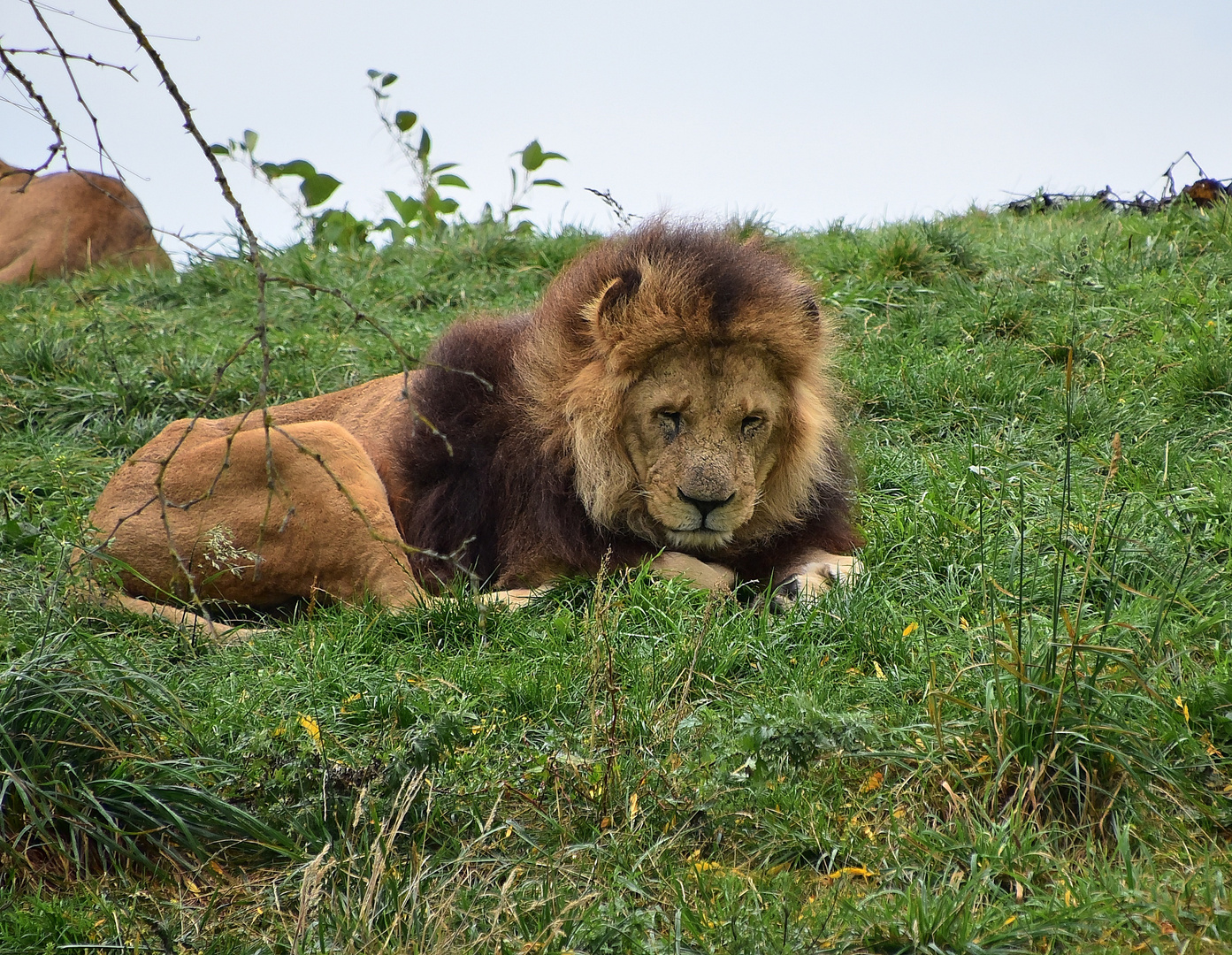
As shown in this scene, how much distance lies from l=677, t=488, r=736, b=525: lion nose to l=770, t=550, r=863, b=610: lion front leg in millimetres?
381

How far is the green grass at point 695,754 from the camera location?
2648mm

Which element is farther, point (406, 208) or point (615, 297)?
point (406, 208)

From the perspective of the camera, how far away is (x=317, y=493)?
4.44 m

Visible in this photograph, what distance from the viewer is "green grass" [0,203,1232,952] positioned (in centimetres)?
265

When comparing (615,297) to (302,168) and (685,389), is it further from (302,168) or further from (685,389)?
(302,168)

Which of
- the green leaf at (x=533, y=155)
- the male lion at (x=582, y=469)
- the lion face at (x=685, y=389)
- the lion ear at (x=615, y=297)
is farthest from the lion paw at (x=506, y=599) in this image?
the green leaf at (x=533, y=155)

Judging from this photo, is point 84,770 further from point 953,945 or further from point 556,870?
point 953,945

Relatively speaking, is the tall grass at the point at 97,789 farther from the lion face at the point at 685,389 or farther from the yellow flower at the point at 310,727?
the lion face at the point at 685,389

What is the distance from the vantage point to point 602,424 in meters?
4.36

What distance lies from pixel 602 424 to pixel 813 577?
3.09 ft

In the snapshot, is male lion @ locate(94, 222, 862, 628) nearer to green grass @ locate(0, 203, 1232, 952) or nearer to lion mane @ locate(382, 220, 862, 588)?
lion mane @ locate(382, 220, 862, 588)

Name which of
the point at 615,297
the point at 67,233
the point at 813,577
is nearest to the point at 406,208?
the point at 67,233

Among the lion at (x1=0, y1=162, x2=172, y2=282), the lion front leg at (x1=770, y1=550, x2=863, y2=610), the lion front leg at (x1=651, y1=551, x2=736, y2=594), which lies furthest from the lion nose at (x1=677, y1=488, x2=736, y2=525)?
the lion at (x1=0, y1=162, x2=172, y2=282)

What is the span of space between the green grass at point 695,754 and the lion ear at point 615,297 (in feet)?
3.15
